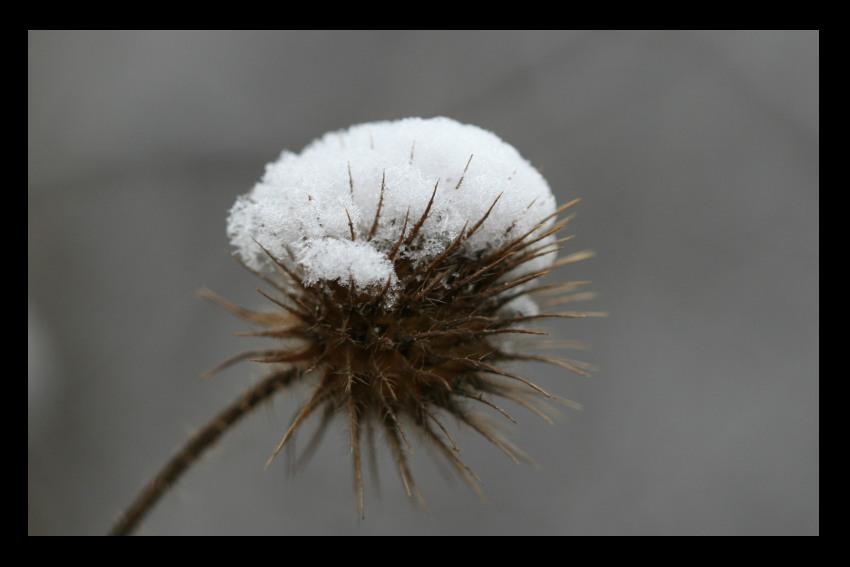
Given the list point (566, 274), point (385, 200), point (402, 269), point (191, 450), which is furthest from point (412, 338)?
point (566, 274)

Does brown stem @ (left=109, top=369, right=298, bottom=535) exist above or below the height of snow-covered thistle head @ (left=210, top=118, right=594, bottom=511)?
below

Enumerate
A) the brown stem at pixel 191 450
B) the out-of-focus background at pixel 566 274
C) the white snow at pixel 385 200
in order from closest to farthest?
the white snow at pixel 385 200, the brown stem at pixel 191 450, the out-of-focus background at pixel 566 274

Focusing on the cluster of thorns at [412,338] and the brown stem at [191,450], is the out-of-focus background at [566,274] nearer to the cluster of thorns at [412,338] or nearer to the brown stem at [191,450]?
the brown stem at [191,450]

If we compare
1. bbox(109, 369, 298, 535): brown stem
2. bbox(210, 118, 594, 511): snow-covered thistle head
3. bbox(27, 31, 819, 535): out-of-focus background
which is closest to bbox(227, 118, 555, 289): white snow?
bbox(210, 118, 594, 511): snow-covered thistle head

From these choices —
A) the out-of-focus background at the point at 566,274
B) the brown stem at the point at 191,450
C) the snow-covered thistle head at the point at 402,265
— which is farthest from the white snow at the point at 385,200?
the out-of-focus background at the point at 566,274

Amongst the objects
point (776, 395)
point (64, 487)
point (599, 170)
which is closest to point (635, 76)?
point (599, 170)

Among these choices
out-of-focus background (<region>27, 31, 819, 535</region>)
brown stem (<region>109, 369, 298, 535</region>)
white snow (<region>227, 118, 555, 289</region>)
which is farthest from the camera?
out-of-focus background (<region>27, 31, 819, 535</region>)

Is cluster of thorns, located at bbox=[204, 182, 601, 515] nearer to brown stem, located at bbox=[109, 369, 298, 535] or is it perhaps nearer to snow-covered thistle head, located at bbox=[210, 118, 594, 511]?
snow-covered thistle head, located at bbox=[210, 118, 594, 511]

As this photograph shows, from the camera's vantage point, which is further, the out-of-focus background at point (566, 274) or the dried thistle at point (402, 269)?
the out-of-focus background at point (566, 274)
